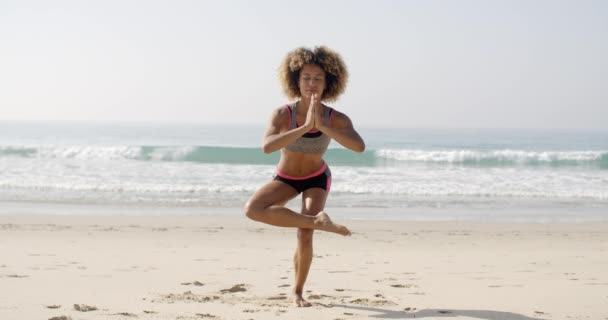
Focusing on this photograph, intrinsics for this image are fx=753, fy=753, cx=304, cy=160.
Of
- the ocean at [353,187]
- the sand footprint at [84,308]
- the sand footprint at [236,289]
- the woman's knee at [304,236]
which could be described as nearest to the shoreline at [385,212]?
the ocean at [353,187]

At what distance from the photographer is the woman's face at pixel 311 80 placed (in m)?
5.28

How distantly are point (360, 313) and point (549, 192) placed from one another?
13668 millimetres

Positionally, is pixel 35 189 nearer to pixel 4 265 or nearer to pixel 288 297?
pixel 4 265

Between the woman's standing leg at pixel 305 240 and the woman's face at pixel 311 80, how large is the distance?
0.69m

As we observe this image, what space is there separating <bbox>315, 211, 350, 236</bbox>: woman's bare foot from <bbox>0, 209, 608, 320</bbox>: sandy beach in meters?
0.63

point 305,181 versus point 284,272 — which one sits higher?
point 305,181

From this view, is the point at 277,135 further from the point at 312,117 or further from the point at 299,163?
the point at 299,163

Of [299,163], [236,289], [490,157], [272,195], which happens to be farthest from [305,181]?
[490,157]

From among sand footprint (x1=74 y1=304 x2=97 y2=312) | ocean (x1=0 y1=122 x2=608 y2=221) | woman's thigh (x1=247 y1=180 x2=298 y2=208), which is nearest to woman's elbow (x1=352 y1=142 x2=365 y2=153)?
woman's thigh (x1=247 y1=180 x2=298 y2=208)

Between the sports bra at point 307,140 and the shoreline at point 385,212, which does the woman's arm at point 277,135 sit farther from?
the shoreline at point 385,212

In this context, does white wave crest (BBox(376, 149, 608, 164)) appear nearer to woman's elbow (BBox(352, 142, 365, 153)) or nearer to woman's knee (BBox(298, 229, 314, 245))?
woman's knee (BBox(298, 229, 314, 245))

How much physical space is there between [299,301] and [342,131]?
128cm

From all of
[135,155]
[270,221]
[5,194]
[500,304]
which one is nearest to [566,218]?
[500,304]

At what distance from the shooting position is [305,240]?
17.5 ft
